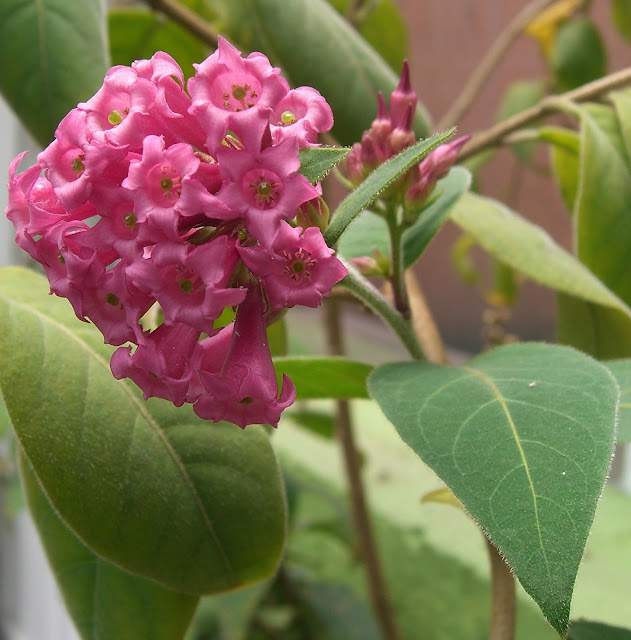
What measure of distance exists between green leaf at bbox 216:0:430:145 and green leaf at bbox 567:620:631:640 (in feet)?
1.08

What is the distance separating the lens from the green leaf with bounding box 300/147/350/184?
269mm

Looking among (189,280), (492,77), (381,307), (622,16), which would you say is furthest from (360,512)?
(492,77)

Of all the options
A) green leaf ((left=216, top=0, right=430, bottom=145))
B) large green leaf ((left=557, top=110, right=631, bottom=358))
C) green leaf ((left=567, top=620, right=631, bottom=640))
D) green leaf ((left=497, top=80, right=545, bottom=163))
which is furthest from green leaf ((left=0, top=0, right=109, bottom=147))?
green leaf ((left=497, top=80, right=545, bottom=163))

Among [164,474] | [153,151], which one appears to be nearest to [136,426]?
[164,474]

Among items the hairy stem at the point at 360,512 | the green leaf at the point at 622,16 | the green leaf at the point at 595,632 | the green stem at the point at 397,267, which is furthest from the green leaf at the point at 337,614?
the green leaf at the point at 622,16

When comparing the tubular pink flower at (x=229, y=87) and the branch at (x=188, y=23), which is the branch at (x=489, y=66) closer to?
the branch at (x=188, y=23)

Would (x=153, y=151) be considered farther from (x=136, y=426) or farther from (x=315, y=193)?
(x=136, y=426)

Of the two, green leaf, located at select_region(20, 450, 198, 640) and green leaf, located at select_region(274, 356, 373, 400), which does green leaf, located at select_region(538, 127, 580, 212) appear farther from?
green leaf, located at select_region(20, 450, 198, 640)

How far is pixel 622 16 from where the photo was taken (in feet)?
3.16

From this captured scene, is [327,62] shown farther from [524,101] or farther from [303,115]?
[524,101]

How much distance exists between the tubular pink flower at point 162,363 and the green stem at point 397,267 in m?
0.13

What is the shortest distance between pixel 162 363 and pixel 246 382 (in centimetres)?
3

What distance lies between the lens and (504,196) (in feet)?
4.70

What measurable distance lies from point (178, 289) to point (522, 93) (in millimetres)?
928
